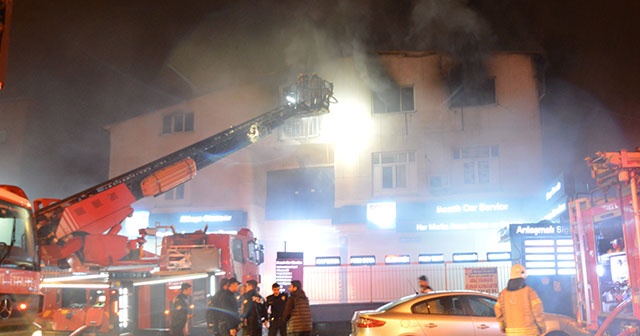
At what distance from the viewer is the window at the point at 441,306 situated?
1030cm

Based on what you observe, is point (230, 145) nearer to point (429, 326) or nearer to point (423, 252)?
point (429, 326)

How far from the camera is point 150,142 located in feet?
91.4

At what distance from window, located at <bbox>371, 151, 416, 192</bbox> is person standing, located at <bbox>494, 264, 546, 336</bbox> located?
15781 millimetres

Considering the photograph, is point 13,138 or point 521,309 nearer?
point 521,309

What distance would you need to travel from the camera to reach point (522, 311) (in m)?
7.54

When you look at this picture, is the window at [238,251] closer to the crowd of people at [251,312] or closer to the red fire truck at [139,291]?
the red fire truck at [139,291]

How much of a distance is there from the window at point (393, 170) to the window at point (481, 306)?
13.0 metres

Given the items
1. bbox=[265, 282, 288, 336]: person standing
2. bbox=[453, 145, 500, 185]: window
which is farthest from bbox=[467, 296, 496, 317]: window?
bbox=[453, 145, 500, 185]: window

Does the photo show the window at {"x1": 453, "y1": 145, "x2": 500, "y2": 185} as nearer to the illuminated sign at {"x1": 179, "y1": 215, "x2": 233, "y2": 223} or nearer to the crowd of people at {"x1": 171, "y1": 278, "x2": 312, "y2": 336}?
the illuminated sign at {"x1": 179, "y1": 215, "x2": 233, "y2": 223}

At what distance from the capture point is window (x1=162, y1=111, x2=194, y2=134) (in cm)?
2764

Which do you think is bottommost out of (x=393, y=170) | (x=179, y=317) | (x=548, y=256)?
(x=179, y=317)

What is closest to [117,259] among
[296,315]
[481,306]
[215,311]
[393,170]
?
[215,311]

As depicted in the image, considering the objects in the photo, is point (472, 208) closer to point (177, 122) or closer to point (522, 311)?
point (177, 122)

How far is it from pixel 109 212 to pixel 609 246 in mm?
10160
